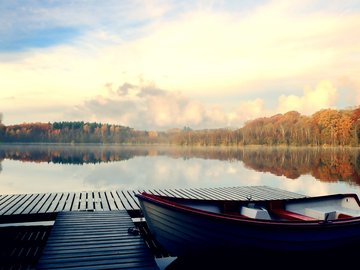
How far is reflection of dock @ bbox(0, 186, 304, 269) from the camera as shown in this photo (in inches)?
221

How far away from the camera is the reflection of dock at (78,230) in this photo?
561cm

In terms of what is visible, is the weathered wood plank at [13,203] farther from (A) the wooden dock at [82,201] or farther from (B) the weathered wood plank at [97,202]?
(B) the weathered wood plank at [97,202]

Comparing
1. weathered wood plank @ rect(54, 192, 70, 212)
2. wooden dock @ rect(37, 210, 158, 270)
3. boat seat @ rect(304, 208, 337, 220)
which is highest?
boat seat @ rect(304, 208, 337, 220)

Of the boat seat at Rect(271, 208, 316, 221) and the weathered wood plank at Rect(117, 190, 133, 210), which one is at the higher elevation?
the boat seat at Rect(271, 208, 316, 221)

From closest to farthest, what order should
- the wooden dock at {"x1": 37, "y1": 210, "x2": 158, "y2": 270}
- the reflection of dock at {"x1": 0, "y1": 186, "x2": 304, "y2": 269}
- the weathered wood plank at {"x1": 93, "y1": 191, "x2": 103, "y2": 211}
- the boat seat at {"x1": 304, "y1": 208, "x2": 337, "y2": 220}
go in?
1. the wooden dock at {"x1": 37, "y1": 210, "x2": 158, "y2": 270}
2. the reflection of dock at {"x1": 0, "y1": 186, "x2": 304, "y2": 269}
3. the boat seat at {"x1": 304, "y1": 208, "x2": 337, "y2": 220}
4. the weathered wood plank at {"x1": 93, "y1": 191, "x2": 103, "y2": 211}

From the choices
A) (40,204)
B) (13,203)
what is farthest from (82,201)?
(13,203)

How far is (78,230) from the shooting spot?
693 cm

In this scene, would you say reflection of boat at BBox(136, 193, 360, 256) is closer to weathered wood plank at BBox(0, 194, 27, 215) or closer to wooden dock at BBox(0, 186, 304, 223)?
wooden dock at BBox(0, 186, 304, 223)

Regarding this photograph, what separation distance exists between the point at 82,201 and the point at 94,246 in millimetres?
4518

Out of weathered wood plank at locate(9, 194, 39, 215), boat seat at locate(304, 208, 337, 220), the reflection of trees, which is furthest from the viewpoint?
the reflection of trees

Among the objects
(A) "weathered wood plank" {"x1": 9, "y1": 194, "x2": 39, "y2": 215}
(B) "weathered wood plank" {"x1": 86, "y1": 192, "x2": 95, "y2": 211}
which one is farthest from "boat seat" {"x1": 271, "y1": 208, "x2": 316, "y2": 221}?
(A) "weathered wood plank" {"x1": 9, "y1": 194, "x2": 39, "y2": 215}

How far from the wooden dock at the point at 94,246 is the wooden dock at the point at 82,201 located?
1.15 meters

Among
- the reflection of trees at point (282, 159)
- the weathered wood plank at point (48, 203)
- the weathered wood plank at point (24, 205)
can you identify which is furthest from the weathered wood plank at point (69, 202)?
the reflection of trees at point (282, 159)

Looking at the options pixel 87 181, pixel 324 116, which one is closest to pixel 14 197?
pixel 87 181
